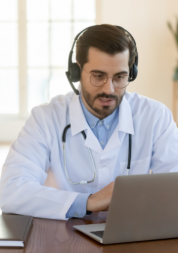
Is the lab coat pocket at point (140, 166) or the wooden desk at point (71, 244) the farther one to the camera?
the lab coat pocket at point (140, 166)

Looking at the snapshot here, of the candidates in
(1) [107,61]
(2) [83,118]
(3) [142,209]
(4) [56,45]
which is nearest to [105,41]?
(1) [107,61]

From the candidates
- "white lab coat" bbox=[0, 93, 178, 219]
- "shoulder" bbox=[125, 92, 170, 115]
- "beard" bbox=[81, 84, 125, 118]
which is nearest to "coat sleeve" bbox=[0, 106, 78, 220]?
"white lab coat" bbox=[0, 93, 178, 219]

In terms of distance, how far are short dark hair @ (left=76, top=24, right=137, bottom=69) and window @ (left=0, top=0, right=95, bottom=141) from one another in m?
4.50

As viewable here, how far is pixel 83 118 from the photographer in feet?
5.16

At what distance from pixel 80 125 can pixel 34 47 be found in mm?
4672

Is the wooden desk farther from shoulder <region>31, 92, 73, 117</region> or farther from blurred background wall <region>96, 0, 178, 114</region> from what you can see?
blurred background wall <region>96, 0, 178, 114</region>

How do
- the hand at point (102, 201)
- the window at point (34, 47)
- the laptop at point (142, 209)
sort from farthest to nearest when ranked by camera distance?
the window at point (34, 47)
the hand at point (102, 201)
the laptop at point (142, 209)

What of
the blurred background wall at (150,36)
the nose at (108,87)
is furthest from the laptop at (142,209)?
the blurred background wall at (150,36)

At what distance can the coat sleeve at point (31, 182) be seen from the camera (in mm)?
1198

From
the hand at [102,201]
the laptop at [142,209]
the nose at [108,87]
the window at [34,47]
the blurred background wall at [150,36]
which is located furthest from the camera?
the window at [34,47]

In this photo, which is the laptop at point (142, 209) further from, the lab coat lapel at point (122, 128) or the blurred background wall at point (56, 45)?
the blurred background wall at point (56, 45)

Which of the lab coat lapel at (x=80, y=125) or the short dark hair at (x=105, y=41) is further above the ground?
the short dark hair at (x=105, y=41)

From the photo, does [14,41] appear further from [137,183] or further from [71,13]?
[137,183]

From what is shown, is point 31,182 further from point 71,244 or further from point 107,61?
point 107,61
